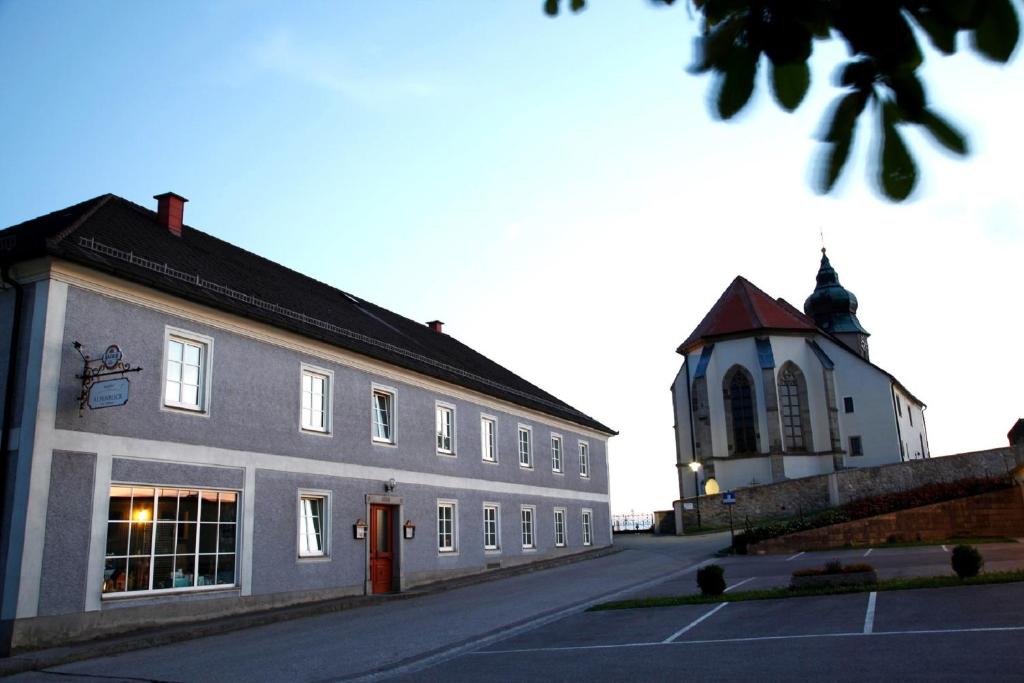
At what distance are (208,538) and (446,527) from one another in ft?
29.9

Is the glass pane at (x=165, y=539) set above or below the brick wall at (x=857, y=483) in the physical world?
below

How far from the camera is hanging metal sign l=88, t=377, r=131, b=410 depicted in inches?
529

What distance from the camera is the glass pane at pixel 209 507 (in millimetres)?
16125

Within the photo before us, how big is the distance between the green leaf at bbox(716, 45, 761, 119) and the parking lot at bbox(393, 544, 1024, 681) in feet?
25.8

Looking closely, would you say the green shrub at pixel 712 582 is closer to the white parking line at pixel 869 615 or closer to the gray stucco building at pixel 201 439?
the white parking line at pixel 869 615

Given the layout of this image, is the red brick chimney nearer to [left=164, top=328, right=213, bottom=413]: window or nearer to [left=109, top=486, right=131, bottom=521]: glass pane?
[left=164, top=328, right=213, bottom=413]: window

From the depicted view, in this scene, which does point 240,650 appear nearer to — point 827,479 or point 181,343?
point 181,343

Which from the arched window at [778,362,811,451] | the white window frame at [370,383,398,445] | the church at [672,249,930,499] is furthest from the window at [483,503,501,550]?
the arched window at [778,362,811,451]

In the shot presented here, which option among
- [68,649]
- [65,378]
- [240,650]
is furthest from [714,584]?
[65,378]

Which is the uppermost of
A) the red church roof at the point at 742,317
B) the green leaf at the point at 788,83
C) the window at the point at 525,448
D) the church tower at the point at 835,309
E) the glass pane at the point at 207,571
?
the church tower at the point at 835,309

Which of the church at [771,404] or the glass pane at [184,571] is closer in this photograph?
the glass pane at [184,571]

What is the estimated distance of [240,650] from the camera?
515 inches

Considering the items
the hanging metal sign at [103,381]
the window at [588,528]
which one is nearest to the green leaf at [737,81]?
the hanging metal sign at [103,381]

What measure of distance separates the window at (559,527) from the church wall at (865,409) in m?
23.4
